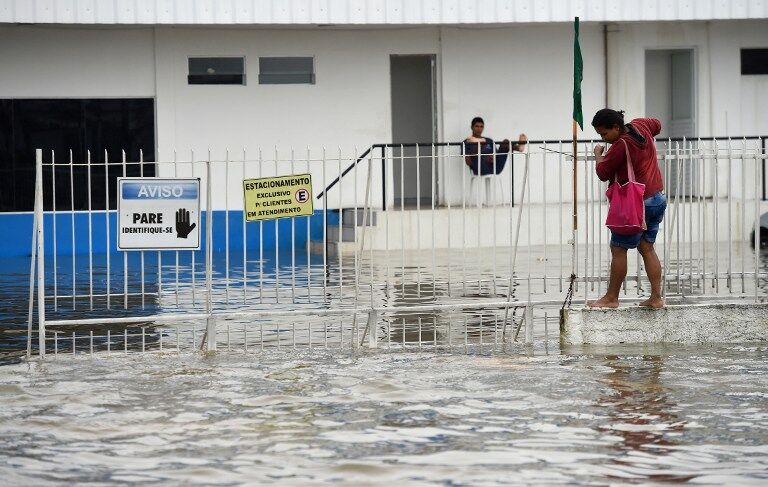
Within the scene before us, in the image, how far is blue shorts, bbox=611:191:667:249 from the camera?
1134 centimetres

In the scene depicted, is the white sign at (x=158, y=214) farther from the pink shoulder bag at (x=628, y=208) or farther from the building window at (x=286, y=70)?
the building window at (x=286, y=70)

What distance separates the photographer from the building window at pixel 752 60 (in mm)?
25859

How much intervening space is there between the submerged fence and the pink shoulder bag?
468mm

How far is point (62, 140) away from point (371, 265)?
42.6 feet

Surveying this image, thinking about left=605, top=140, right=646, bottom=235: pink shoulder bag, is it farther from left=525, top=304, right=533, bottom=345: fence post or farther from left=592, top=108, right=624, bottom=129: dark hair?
left=525, top=304, right=533, bottom=345: fence post

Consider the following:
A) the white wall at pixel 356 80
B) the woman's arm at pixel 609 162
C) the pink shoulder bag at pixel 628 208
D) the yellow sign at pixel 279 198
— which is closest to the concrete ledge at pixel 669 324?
the pink shoulder bag at pixel 628 208

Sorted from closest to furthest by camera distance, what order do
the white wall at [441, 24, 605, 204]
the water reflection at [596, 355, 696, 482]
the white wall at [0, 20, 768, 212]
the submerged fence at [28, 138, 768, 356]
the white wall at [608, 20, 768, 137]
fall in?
the water reflection at [596, 355, 696, 482], the submerged fence at [28, 138, 768, 356], the white wall at [0, 20, 768, 212], the white wall at [441, 24, 605, 204], the white wall at [608, 20, 768, 137]

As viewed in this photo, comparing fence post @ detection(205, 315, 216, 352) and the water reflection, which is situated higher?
fence post @ detection(205, 315, 216, 352)

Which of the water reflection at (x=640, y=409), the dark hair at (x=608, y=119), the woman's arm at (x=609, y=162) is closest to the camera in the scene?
the water reflection at (x=640, y=409)

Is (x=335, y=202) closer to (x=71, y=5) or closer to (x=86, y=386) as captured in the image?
(x=71, y=5)

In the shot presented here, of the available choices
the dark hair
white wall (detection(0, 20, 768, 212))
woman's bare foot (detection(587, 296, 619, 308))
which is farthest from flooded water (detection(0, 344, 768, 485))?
white wall (detection(0, 20, 768, 212))

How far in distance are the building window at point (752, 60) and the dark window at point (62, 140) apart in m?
11.0

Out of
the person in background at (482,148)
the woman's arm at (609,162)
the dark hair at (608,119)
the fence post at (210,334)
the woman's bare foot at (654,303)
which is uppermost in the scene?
the person in background at (482,148)

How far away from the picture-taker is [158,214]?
11375 millimetres
